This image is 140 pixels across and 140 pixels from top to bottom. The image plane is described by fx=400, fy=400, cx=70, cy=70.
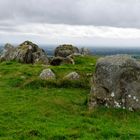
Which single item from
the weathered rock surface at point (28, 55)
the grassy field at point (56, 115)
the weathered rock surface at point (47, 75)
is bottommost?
the grassy field at point (56, 115)

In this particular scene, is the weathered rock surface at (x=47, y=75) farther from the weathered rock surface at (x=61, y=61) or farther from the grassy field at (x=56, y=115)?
the weathered rock surface at (x=61, y=61)

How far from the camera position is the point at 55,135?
1834cm

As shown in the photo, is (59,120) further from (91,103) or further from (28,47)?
(28,47)

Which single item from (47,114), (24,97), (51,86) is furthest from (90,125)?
(51,86)

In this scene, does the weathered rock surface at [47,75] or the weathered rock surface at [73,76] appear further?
the weathered rock surface at [47,75]

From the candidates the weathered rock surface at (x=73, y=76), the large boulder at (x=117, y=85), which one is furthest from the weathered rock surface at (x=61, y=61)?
the large boulder at (x=117, y=85)

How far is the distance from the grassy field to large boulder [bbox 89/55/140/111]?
731 mm

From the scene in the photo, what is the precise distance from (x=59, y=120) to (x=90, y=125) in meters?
2.02

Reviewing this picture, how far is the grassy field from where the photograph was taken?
1873cm

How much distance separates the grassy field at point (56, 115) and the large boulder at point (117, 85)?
0.73 m

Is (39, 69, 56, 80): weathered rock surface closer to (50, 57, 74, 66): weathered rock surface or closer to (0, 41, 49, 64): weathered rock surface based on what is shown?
(50, 57, 74, 66): weathered rock surface

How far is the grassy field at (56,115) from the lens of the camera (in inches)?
738

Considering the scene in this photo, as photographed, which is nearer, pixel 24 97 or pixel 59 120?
pixel 59 120

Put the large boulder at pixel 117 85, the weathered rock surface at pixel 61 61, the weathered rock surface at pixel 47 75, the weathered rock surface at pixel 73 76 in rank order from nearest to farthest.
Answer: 1. the large boulder at pixel 117 85
2. the weathered rock surface at pixel 73 76
3. the weathered rock surface at pixel 47 75
4. the weathered rock surface at pixel 61 61
